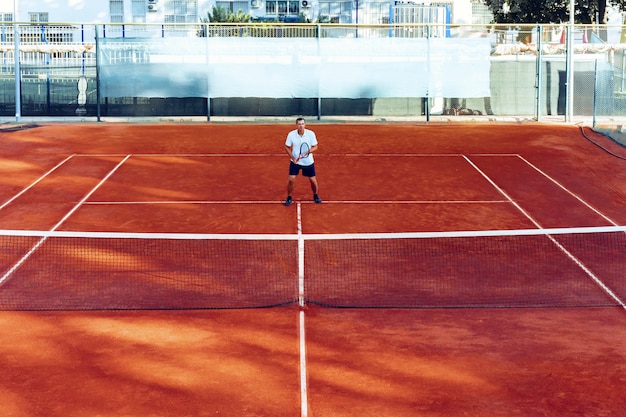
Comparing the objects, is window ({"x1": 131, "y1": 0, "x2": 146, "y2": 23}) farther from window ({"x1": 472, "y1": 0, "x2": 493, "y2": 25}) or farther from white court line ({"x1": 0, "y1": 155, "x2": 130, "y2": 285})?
white court line ({"x1": 0, "y1": 155, "x2": 130, "y2": 285})

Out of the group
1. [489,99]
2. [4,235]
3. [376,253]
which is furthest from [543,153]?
[4,235]

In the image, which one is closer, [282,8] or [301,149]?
[301,149]

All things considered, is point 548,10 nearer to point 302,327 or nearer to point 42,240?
point 42,240

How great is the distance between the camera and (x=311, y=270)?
14.5 metres

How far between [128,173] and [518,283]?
11.1m

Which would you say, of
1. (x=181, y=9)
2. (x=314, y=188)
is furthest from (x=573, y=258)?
(x=181, y=9)

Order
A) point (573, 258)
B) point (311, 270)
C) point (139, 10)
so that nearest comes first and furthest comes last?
point (311, 270) < point (573, 258) < point (139, 10)

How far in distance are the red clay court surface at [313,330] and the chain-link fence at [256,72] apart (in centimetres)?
638

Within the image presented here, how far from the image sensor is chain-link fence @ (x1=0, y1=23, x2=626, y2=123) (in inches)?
1112

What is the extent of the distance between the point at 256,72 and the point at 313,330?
17.9 meters

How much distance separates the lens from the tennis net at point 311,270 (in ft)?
42.8

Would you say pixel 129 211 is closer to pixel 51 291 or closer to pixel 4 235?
pixel 4 235

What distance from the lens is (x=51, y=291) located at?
13312 mm

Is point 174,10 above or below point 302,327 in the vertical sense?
above
